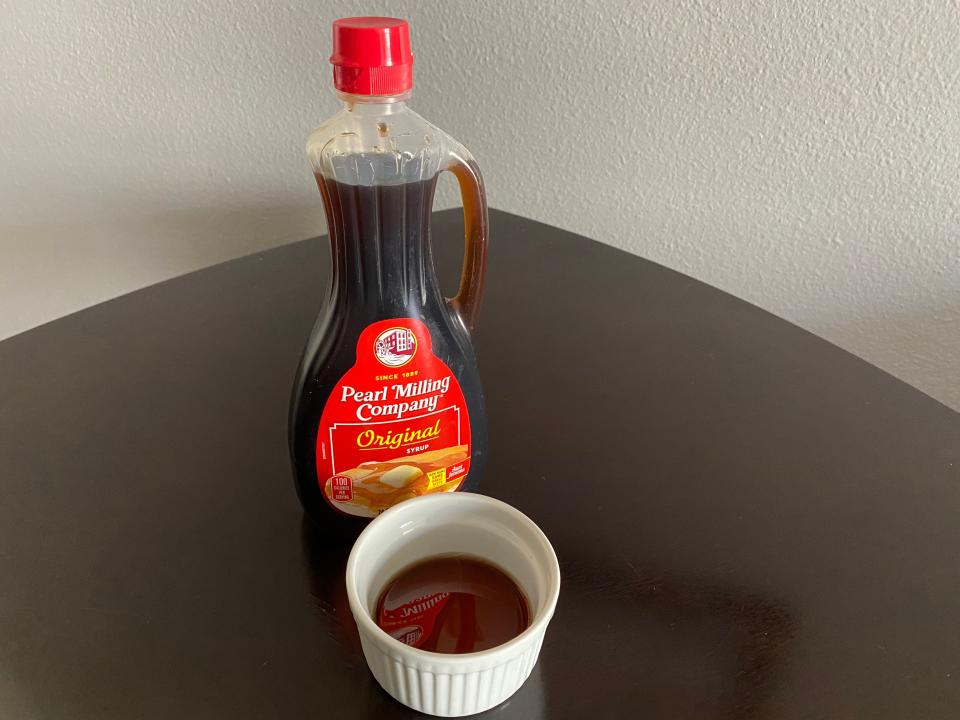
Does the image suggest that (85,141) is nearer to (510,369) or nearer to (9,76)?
(9,76)

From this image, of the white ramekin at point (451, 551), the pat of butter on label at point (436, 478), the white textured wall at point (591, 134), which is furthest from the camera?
the white textured wall at point (591, 134)

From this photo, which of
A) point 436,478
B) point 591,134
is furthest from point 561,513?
point 591,134

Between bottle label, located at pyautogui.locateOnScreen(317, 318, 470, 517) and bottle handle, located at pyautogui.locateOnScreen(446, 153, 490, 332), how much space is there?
0.17 ft

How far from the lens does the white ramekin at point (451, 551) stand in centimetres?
37

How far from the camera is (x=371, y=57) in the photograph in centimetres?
39

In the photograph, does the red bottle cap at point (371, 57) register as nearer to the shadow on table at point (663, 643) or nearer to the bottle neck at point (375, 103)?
the bottle neck at point (375, 103)

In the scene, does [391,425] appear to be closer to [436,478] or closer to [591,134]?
[436,478]

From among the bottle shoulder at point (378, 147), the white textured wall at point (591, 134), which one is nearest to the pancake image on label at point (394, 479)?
the bottle shoulder at point (378, 147)

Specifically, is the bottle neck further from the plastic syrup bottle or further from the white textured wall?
the white textured wall

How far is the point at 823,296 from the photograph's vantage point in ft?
3.02

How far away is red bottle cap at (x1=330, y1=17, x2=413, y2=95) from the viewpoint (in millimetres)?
385

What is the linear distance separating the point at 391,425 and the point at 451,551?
8 centimetres

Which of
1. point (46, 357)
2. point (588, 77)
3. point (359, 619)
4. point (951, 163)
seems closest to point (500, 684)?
point (359, 619)

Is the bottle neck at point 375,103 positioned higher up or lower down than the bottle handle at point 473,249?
higher up
